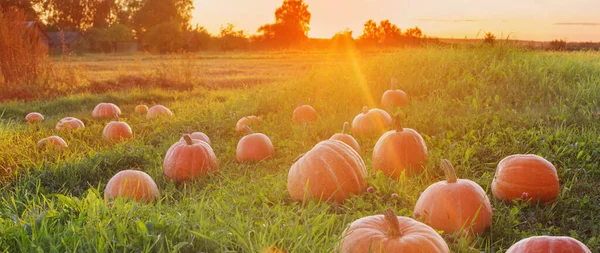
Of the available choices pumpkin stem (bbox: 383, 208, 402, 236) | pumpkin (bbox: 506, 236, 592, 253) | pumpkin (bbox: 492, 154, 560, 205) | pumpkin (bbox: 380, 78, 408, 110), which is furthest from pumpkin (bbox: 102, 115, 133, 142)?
pumpkin (bbox: 506, 236, 592, 253)

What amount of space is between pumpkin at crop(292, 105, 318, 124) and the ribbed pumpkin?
1.58 m

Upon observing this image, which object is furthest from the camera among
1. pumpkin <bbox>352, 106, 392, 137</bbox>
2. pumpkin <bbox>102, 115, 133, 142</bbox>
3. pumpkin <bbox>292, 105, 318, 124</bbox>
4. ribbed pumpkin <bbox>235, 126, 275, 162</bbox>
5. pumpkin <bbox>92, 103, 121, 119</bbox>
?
pumpkin <bbox>92, 103, 121, 119</bbox>

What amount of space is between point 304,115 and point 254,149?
1.84 m

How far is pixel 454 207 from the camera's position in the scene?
314cm

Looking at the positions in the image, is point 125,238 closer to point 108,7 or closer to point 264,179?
point 264,179

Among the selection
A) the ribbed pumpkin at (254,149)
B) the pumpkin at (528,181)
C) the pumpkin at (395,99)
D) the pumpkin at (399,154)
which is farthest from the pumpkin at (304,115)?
the pumpkin at (528,181)

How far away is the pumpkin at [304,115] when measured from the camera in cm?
711

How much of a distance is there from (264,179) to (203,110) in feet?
14.6

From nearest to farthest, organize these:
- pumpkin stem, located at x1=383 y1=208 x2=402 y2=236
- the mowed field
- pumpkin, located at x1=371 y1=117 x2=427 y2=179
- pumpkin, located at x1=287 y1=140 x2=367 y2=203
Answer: pumpkin stem, located at x1=383 y1=208 x2=402 y2=236 → the mowed field → pumpkin, located at x1=287 y1=140 x2=367 y2=203 → pumpkin, located at x1=371 y1=117 x2=427 y2=179

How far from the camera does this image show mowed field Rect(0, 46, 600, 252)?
8.00ft

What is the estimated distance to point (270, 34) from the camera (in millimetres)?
84000

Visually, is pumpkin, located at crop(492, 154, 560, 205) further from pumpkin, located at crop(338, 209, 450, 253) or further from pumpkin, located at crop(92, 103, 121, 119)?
pumpkin, located at crop(92, 103, 121, 119)

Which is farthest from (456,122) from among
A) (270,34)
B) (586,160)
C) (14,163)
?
(270,34)

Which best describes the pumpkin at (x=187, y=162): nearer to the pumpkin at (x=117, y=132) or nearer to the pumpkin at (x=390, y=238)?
the pumpkin at (x=117, y=132)
